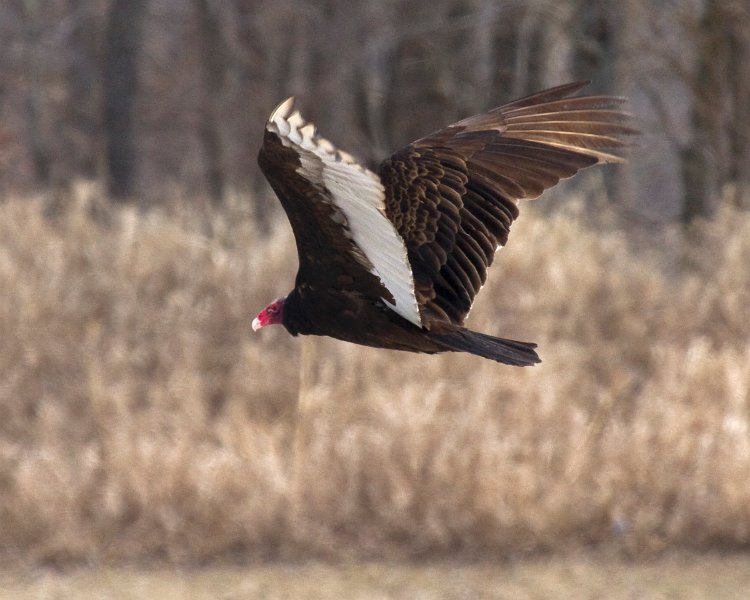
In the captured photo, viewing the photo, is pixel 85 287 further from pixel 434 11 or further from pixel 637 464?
pixel 434 11

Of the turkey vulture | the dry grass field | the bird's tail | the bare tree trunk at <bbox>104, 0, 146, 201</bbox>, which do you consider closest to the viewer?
the turkey vulture

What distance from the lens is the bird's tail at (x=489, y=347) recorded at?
3320 millimetres

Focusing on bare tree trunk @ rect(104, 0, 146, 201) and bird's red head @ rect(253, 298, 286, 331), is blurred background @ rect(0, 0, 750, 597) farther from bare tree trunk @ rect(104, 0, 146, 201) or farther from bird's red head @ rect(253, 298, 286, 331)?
bird's red head @ rect(253, 298, 286, 331)

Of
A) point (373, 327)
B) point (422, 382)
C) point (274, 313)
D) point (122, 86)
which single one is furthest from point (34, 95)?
point (373, 327)

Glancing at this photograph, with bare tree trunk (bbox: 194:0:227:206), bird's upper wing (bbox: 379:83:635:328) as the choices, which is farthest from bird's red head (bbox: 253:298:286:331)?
bare tree trunk (bbox: 194:0:227:206)

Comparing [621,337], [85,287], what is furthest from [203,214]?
[621,337]

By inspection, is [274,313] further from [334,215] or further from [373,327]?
[334,215]

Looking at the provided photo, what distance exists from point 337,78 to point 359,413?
7.60 m

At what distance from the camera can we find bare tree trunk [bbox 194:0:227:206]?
1587 cm

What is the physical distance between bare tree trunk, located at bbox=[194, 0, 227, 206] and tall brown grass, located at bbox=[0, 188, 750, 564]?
22.7 feet

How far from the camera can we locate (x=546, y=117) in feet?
12.0

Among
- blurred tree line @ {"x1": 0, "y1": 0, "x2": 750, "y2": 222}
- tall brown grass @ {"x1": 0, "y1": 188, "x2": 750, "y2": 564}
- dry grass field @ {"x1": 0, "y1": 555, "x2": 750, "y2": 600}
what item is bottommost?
dry grass field @ {"x1": 0, "y1": 555, "x2": 750, "y2": 600}

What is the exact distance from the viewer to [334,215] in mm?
3135

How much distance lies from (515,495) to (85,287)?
3329 millimetres
